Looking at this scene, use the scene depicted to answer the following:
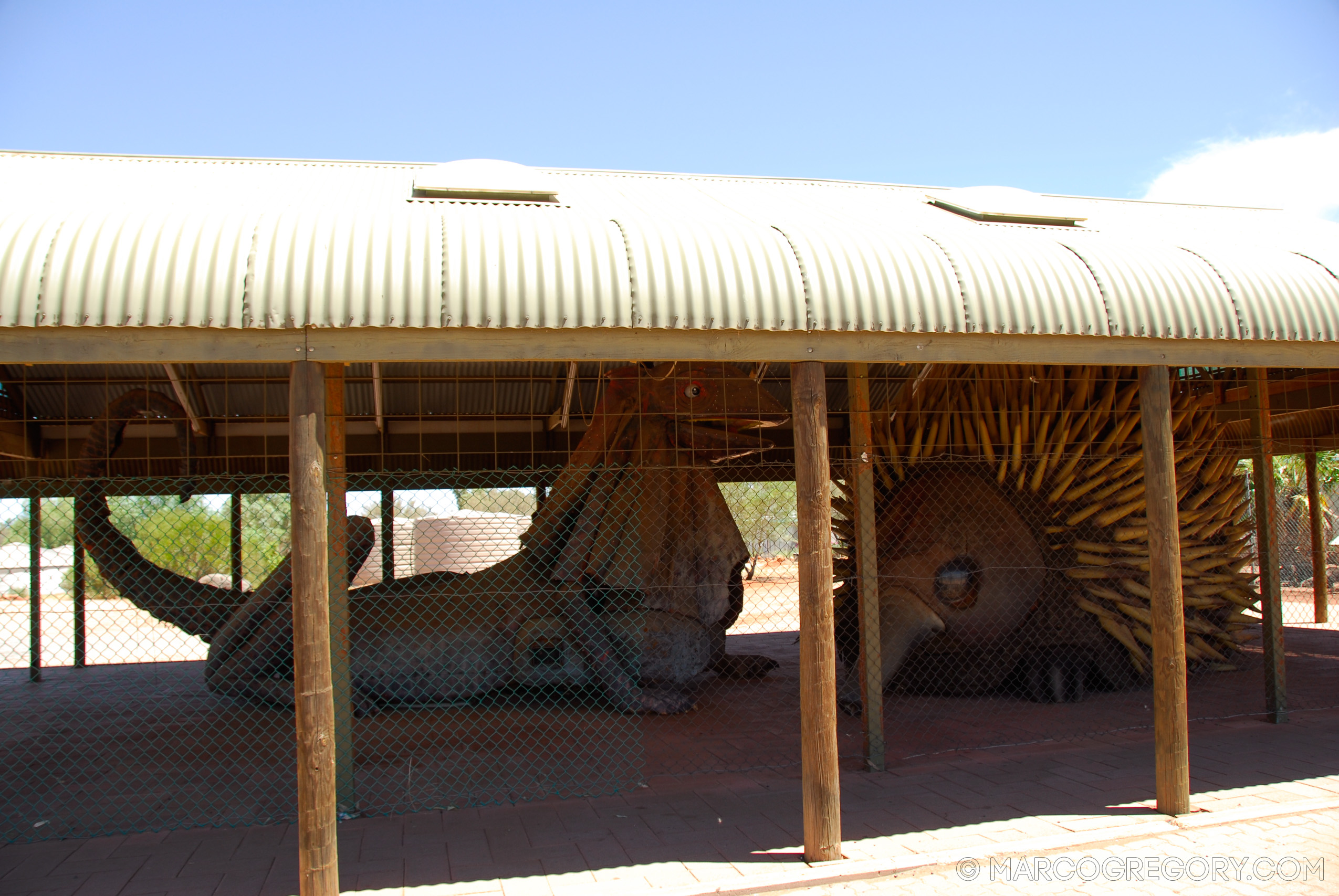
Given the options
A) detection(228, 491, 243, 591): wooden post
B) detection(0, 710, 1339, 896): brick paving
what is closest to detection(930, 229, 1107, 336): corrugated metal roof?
detection(0, 710, 1339, 896): brick paving

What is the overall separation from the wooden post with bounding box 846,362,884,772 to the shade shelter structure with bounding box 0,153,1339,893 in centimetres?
3

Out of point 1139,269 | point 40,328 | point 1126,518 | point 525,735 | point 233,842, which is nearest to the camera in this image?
point 40,328

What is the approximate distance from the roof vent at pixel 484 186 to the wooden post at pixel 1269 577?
18.1ft

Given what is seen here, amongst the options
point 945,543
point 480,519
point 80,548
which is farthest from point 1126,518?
point 480,519

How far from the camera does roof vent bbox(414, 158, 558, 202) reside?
213 inches

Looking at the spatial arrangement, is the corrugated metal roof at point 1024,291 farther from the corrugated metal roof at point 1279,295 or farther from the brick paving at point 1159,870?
the brick paving at point 1159,870

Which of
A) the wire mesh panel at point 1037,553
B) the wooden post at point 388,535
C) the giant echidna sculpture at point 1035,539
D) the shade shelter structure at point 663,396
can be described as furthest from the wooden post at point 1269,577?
the wooden post at point 388,535

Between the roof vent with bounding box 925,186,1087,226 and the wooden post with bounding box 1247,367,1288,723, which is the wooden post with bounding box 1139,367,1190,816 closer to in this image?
the roof vent with bounding box 925,186,1087,226

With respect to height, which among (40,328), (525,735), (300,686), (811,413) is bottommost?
(525,735)

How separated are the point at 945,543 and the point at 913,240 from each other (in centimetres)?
357

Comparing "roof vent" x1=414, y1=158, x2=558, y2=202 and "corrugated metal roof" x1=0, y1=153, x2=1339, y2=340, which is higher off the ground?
"roof vent" x1=414, y1=158, x2=558, y2=202

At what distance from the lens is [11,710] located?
8.24 meters

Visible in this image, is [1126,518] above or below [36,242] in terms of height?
below

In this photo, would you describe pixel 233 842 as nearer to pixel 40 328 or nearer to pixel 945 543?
pixel 40 328
